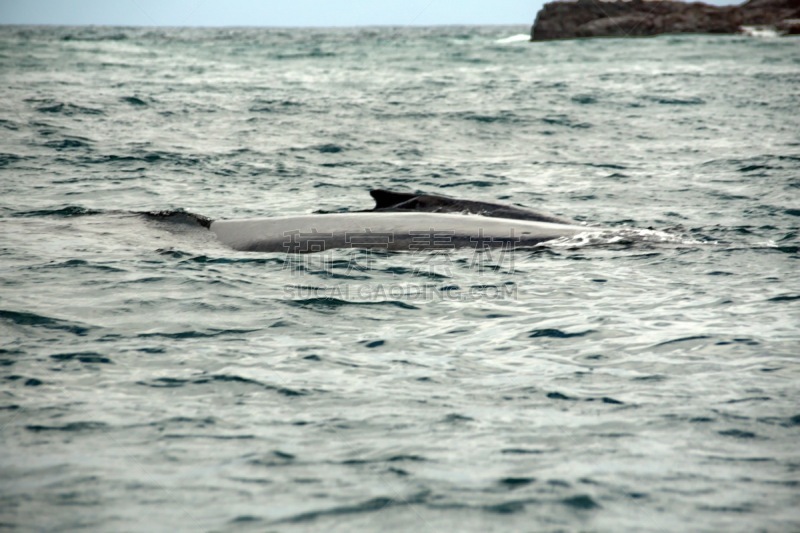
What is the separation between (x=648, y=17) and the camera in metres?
96.0

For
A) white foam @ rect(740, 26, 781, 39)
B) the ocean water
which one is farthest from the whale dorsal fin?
white foam @ rect(740, 26, 781, 39)

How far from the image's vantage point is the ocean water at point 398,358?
4.18 metres

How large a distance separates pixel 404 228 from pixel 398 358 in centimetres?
364

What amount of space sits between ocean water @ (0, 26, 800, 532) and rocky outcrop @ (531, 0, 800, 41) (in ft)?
272

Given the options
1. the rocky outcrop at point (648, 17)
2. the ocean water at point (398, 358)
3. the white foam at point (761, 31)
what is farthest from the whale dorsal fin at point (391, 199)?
the rocky outcrop at point (648, 17)

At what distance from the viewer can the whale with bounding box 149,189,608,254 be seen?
941cm

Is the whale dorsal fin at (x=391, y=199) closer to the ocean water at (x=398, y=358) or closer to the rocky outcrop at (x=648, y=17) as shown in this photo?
the ocean water at (x=398, y=358)

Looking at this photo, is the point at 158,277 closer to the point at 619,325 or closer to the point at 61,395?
the point at 61,395

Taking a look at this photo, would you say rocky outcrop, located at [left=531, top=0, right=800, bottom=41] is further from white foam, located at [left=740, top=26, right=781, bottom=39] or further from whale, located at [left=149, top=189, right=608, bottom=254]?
whale, located at [left=149, top=189, right=608, bottom=254]

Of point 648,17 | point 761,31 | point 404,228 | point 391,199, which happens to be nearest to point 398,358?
point 404,228

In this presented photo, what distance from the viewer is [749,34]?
85.4m

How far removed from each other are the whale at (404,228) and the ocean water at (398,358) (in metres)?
0.30

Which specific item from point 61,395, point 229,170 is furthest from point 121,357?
point 229,170

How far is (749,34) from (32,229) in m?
86.4
